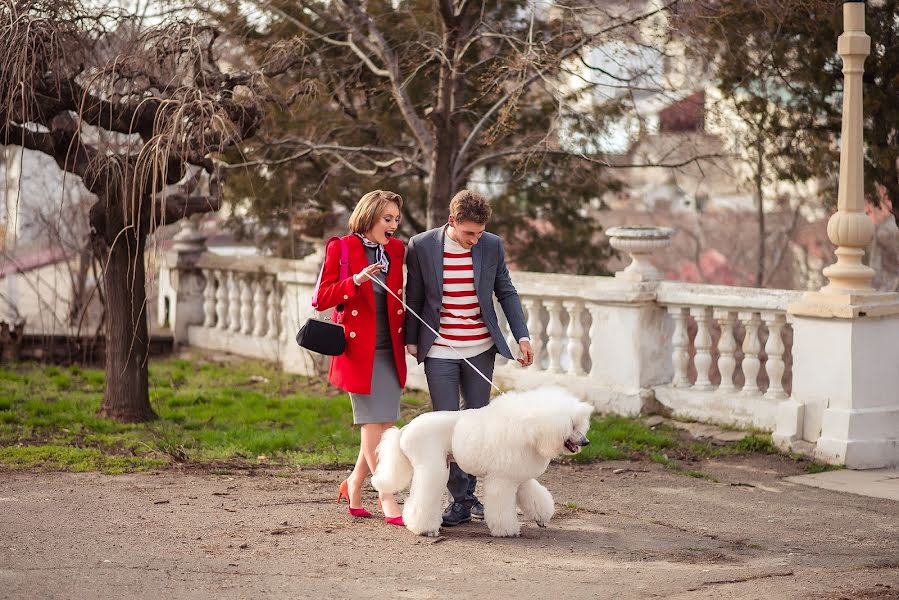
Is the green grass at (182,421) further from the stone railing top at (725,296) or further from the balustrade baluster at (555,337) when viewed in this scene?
the stone railing top at (725,296)

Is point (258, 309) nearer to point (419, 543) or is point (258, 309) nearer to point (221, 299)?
point (221, 299)

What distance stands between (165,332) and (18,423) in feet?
15.5

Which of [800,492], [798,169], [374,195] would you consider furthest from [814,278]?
[374,195]

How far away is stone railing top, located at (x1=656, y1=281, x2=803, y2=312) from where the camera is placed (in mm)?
9156

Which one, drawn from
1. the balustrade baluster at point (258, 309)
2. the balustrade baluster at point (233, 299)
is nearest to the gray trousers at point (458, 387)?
the balustrade baluster at point (258, 309)

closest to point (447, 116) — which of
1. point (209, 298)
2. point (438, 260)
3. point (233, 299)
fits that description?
point (233, 299)

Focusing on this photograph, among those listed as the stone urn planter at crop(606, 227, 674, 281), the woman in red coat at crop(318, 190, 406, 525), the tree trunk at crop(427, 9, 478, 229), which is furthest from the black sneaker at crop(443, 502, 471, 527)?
the tree trunk at crop(427, 9, 478, 229)

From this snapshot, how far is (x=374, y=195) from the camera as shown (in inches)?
258

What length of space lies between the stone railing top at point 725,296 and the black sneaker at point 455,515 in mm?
3569

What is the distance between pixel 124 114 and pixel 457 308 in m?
3.86

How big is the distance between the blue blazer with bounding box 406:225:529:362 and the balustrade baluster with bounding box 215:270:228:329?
771 cm

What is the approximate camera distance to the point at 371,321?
21.6ft

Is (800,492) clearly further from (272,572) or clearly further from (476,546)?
(272,572)

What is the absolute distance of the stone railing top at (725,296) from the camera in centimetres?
916
